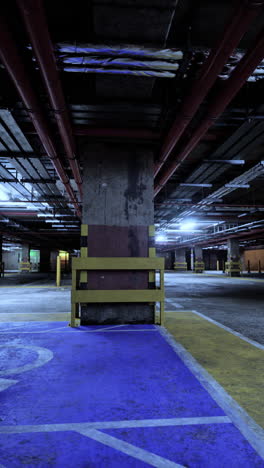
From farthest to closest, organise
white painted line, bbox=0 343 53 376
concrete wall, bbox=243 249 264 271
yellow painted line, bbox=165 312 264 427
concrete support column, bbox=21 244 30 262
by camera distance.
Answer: concrete wall, bbox=243 249 264 271, concrete support column, bbox=21 244 30 262, white painted line, bbox=0 343 53 376, yellow painted line, bbox=165 312 264 427

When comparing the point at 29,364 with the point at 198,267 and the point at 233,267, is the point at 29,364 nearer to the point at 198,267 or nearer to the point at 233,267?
the point at 233,267

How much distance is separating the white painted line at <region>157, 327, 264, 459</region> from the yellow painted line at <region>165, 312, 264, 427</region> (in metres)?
0.05

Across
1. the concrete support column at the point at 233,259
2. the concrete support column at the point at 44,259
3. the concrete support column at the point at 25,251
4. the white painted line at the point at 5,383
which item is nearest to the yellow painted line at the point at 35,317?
the white painted line at the point at 5,383

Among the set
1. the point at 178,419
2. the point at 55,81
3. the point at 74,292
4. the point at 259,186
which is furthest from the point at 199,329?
the point at 259,186

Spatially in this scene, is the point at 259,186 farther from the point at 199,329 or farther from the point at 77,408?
the point at 77,408

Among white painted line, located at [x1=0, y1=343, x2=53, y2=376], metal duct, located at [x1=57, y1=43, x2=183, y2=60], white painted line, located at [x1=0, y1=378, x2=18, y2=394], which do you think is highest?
metal duct, located at [x1=57, y1=43, x2=183, y2=60]

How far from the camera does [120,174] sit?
523 cm

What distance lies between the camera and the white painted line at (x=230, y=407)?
160 centimetres

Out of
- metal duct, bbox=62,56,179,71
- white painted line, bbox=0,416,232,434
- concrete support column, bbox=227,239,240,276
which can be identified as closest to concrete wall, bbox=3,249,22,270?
concrete support column, bbox=227,239,240,276

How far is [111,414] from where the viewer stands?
187 centimetres

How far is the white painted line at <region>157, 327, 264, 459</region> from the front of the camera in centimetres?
160

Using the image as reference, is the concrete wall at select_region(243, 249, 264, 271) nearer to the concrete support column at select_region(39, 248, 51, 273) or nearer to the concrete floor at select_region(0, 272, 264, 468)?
the concrete support column at select_region(39, 248, 51, 273)

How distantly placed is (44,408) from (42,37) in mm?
3350

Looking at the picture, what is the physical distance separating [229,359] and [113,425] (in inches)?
71.7
